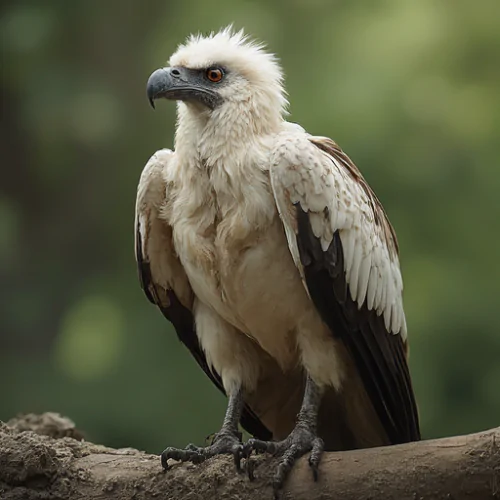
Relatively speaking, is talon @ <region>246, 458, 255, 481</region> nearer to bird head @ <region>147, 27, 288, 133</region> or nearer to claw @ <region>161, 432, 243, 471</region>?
claw @ <region>161, 432, 243, 471</region>

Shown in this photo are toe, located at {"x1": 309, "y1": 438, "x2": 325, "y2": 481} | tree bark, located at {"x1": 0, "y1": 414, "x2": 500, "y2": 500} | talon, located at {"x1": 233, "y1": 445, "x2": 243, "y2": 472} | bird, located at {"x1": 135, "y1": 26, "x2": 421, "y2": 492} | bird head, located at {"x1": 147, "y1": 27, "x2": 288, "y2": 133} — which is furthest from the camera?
bird head, located at {"x1": 147, "y1": 27, "x2": 288, "y2": 133}

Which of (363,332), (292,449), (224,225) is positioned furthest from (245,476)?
(224,225)

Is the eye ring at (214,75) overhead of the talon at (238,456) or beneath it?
overhead

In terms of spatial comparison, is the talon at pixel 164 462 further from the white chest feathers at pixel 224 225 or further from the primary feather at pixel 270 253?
the white chest feathers at pixel 224 225

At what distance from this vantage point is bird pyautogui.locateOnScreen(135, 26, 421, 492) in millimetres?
4133

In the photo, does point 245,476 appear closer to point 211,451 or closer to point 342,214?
point 211,451

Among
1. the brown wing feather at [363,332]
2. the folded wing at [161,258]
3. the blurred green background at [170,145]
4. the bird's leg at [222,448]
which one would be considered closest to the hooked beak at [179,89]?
the folded wing at [161,258]

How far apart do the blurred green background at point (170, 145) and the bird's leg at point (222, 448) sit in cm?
245

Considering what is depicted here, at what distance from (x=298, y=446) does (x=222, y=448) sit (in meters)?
0.35

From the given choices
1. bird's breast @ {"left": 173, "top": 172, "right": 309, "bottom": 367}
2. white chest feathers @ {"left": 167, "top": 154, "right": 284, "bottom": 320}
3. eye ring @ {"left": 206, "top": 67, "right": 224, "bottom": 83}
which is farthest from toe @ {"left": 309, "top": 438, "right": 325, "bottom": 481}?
Result: eye ring @ {"left": 206, "top": 67, "right": 224, "bottom": 83}

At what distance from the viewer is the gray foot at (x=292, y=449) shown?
12.8 ft

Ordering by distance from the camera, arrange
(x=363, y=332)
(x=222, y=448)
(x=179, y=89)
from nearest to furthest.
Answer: (x=222, y=448) → (x=363, y=332) → (x=179, y=89)

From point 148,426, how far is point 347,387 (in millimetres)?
2908

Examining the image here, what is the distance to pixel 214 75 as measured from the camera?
179 inches
